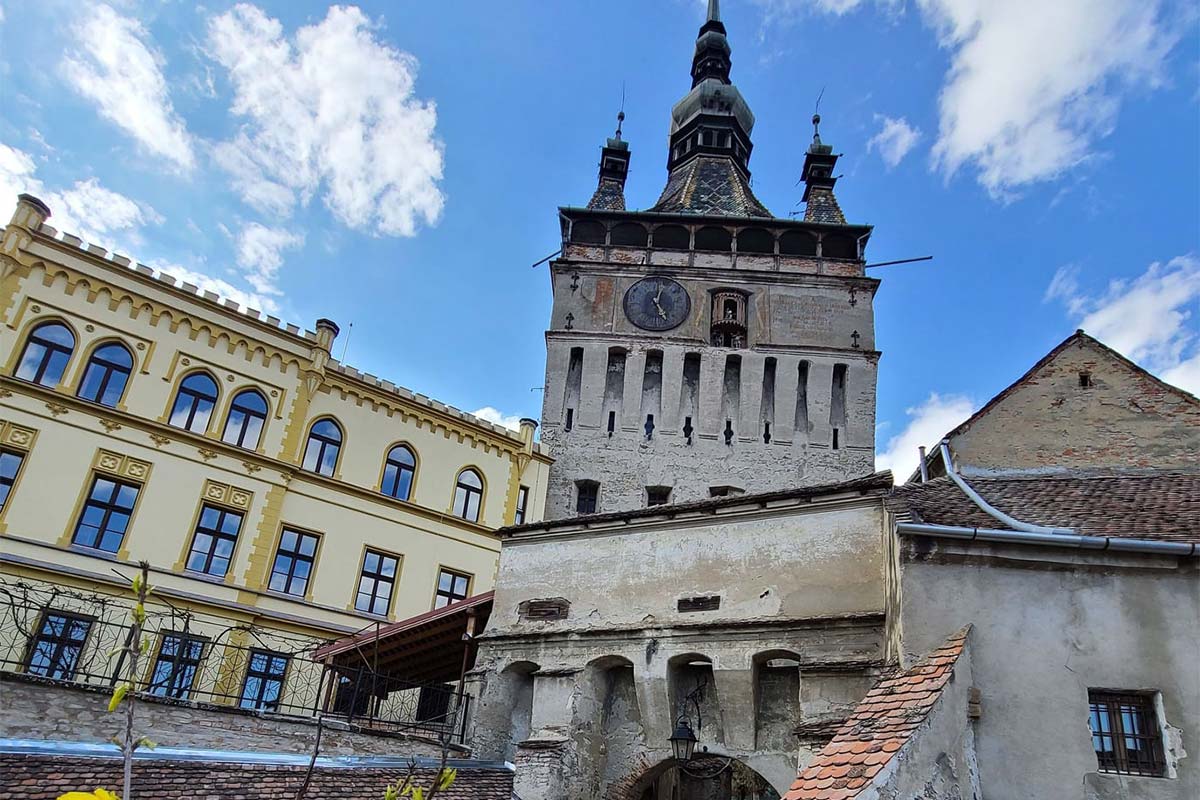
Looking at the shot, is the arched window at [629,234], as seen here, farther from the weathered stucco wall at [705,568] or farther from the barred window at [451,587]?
the weathered stucco wall at [705,568]

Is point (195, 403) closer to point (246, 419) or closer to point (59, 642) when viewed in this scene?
point (246, 419)

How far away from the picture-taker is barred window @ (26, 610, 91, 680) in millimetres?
16578

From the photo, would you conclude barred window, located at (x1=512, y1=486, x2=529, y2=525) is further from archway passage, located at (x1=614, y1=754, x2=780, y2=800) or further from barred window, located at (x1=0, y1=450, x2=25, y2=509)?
barred window, located at (x1=0, y1=450, x2=25, y2=509)

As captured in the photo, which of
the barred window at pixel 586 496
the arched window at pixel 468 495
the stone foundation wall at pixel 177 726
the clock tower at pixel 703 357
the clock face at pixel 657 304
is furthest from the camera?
the clock face at pixel 657 304

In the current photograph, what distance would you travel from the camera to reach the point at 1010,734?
25.0ft

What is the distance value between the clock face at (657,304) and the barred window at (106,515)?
675 inches

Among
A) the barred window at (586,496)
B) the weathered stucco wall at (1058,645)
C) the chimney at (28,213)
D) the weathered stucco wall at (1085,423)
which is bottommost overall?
the weathered stucco wall at (1058,645)

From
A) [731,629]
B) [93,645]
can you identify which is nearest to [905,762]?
[731,629]

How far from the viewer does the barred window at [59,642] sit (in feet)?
54.4

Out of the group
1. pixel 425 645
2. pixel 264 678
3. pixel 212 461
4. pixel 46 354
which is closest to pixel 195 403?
pixel 212 461

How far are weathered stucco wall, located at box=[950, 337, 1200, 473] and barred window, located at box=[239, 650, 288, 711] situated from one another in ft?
48.8

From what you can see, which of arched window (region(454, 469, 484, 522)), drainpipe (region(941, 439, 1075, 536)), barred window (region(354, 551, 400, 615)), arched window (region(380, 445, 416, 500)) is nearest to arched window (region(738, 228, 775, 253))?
arched window (region(454, 469, 484, 522))

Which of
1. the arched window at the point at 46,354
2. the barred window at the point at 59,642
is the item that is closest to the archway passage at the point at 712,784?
the barred window at the point at 59,642

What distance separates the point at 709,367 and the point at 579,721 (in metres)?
17.8
